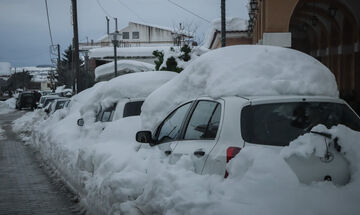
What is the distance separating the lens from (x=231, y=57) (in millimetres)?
6207

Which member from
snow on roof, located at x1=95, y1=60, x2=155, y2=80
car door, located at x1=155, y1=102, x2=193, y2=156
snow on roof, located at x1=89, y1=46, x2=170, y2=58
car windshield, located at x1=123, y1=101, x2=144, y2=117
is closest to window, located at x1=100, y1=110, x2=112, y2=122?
car windshield, located at x1=123, y1=101, x2=144, y2=117

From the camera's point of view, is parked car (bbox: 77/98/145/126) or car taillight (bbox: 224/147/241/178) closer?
car taillight (bbox: 224/147/241/178)

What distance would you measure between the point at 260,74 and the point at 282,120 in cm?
96

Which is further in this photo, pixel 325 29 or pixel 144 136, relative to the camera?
pixel 325 29

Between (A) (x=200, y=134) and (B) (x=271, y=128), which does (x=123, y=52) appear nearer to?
(A) (x=200, y=134)

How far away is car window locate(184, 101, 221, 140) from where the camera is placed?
5.18 m

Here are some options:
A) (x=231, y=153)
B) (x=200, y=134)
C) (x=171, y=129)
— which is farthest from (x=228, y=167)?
(x=171, y=129)

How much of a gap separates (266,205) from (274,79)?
186 centimetres

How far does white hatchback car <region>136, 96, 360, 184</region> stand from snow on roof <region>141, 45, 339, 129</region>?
1.00ft

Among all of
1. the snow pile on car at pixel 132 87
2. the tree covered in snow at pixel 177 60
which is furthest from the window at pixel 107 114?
the tree covered in snow at pixel 177 60

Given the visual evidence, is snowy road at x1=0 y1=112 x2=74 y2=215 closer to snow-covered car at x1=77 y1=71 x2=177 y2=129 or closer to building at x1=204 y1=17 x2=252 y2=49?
snow-covered car at x1=77 y1=71 x2=177 y2=129

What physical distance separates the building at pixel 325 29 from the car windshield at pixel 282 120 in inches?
299

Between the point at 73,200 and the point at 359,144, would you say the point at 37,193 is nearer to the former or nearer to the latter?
the point at 73,200

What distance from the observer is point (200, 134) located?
5.45 m
